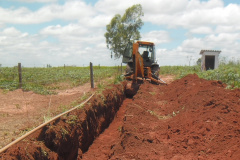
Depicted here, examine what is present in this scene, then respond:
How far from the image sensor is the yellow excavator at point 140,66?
1241cm

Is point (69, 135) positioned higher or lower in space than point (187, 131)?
higher

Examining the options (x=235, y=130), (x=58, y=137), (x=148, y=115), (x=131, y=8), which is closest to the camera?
(x=58, y=137)

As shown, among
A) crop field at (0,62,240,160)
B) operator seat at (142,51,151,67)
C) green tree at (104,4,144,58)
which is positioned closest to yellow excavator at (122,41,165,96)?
operator seat at (142,51,151,67)

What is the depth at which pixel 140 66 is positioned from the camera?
12789mm

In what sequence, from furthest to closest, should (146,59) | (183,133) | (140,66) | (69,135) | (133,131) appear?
(146,59) → (140,66) → (133,131) → (183,133) → (69,135)

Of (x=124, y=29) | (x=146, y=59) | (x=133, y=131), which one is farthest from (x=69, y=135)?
(x=124, y=29)

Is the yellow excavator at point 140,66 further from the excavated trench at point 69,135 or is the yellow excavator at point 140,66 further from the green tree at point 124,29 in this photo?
the green tree at point 124,29

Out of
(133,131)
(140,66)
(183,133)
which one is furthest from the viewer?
(140,66)

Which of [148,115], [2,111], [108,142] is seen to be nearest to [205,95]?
[148,115]

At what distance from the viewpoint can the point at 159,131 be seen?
6.71 meters

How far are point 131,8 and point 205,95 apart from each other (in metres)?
37.5

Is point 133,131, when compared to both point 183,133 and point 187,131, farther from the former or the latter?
point 187,131

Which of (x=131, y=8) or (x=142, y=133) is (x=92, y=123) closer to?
(x=142, y=133)

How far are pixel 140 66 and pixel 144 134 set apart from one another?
22.3 ft
